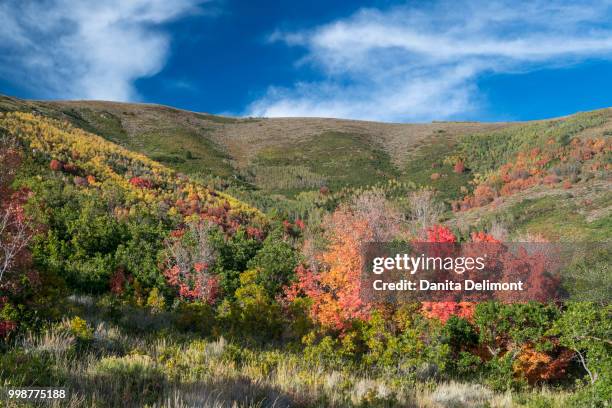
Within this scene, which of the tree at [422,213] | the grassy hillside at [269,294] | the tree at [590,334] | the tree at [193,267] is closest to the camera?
the grassy hillside at [269,294]

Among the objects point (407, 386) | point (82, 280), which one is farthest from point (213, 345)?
point (82, 280)

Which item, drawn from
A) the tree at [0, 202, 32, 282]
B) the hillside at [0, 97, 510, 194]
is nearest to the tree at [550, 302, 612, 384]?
the tree at [0, 202, 32, 282]

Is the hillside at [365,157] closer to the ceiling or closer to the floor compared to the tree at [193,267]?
closer to the ceiling

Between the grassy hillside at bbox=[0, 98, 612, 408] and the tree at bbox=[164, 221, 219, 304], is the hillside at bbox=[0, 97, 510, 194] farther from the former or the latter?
the tree at bbox=[164, 221, 219, 304]

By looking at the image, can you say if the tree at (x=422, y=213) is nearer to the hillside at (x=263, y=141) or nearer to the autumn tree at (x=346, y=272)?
the autumn tree at (x=346, y=272)

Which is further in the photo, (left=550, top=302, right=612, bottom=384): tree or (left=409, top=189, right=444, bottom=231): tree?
(left=409, top=189, right=444, bottom=231): tree

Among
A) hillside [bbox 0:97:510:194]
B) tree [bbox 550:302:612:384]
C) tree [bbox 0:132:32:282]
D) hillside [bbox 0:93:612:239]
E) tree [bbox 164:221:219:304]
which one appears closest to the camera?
tree [bbox 0:132:32:282]

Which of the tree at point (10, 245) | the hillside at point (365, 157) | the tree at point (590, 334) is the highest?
the hillside at point (365, 157)

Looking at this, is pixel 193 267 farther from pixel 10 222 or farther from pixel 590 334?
pixel 590 334

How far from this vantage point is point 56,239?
24438mm

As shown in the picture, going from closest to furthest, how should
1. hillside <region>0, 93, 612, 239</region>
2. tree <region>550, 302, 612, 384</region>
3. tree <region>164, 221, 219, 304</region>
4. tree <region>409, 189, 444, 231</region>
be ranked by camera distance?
tree <region>550, 302, 612, 384</region>, tree <region>164, 221, 219, 304</region>, tree <region>409, 189, 444, 231</region>, hillside <region>0, 93, 612, 239</region>

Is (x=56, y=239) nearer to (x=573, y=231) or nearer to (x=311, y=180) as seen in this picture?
(x=573, y=231)

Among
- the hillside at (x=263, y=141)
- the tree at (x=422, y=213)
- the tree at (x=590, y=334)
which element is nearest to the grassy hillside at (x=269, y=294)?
the tree at (x=590, y=334)

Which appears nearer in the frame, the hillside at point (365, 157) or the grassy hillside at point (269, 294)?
the grassy hillside at point (269, 294)
